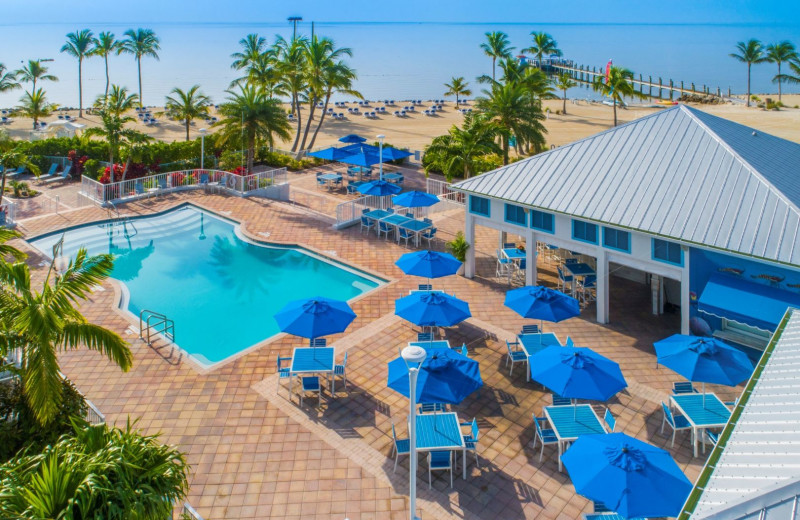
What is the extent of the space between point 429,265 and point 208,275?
393 inches

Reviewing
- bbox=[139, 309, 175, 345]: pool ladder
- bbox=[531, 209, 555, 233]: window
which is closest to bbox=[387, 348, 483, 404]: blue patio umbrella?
bbox=[531, 209, 555, 233]: window

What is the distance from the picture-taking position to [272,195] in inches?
1367

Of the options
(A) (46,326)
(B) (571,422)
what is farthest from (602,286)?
(A) (46,326)

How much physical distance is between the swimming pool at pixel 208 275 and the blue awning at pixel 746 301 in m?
11.6

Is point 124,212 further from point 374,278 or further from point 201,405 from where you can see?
point 201,405

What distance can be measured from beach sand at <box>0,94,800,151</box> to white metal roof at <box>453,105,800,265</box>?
3222cm

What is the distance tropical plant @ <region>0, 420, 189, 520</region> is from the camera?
7.43 m

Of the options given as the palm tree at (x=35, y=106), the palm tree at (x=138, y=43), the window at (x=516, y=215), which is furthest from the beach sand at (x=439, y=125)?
the window at (x=516, y=215)

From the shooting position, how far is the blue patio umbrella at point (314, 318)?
1608 centimetres

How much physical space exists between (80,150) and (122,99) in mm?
4768

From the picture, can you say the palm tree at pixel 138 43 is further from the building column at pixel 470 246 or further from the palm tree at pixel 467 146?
the building column at pixel 470 246

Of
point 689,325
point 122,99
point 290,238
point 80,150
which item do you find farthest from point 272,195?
point 689,325

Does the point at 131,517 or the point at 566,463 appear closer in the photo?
the point at 131,517

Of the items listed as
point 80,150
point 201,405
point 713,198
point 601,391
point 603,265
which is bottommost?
point 201,405
